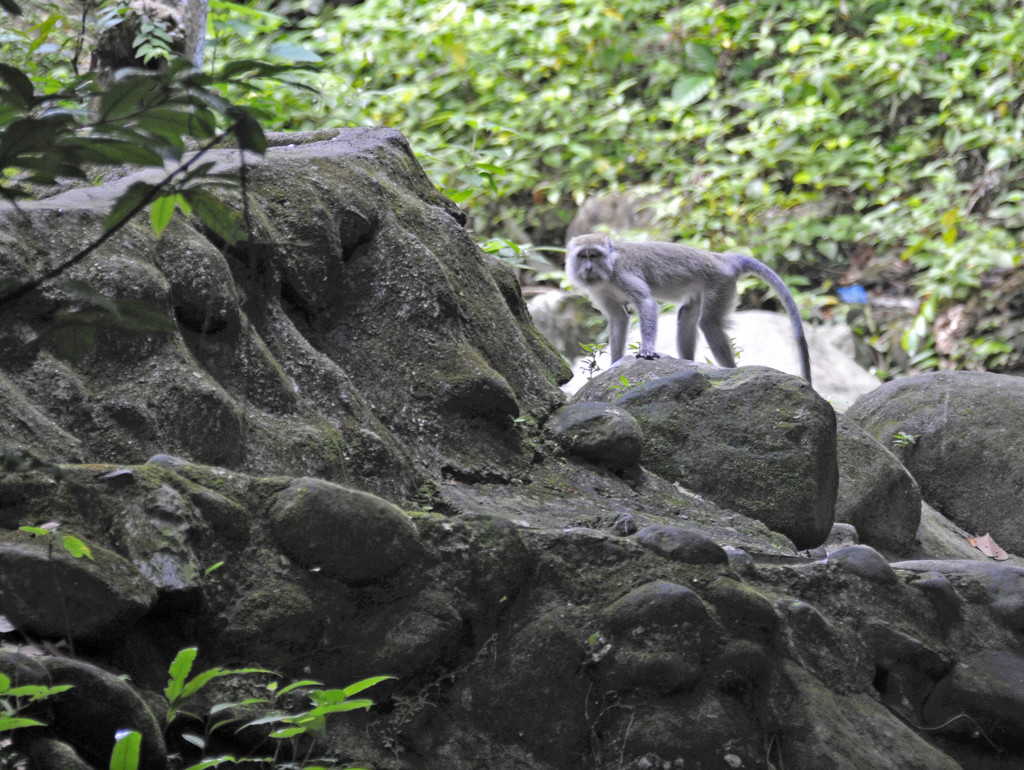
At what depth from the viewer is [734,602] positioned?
3.12 metres

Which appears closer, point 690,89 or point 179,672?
point 179,672

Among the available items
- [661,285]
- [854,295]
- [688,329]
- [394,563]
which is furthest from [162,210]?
[854,295]

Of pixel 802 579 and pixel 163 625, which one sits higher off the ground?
pixel 163 625

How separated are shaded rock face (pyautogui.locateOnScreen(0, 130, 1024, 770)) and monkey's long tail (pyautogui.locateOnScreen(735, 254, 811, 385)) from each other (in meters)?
3.49

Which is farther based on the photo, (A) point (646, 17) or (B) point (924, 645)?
(A) point (646, 17)

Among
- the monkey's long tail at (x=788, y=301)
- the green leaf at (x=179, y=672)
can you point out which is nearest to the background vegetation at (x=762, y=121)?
the monkey's long tail at (x=788, y=301)

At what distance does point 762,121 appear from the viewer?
476 inches

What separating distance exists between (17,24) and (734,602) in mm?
6888

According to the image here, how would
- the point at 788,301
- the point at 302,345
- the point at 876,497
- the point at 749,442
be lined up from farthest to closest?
1. the point at 788,301
2. the point at 876,497
3. the point at 749,442
4. the point at 302,345

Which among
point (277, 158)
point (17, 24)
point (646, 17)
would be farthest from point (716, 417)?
point (646, 17)

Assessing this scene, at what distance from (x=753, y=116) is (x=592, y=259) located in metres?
5.36

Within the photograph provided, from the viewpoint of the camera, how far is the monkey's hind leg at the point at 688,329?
8156 millimetres

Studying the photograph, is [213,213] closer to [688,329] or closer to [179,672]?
[179,672]

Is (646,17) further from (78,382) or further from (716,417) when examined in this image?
(78,382)
